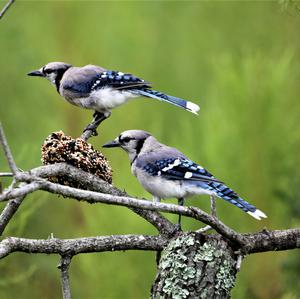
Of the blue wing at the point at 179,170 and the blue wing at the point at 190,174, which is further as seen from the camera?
the blue wing at the point at 179,170

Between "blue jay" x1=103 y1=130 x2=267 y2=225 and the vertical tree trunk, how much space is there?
1.96ft

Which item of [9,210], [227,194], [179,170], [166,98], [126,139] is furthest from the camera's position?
[166,98]

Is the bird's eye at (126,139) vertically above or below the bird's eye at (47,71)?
below

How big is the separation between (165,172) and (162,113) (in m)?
4.22

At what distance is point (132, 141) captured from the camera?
4473mm

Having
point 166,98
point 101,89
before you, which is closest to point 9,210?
point 166,98

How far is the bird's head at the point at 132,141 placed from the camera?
4422 mm

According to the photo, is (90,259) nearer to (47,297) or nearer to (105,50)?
(47,297)

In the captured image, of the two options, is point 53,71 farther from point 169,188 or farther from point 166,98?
point 169,188

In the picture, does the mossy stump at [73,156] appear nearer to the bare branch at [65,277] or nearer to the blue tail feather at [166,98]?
the bare branch at [65,277]

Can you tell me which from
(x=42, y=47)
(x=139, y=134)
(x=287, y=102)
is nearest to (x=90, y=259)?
(x=287, y=102)

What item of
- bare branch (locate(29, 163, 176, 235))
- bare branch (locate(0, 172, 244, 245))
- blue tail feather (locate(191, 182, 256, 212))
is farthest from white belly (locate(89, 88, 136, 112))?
bare branch (locate(0, 172, 244, 245))

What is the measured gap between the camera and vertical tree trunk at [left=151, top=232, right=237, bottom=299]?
10.8ft

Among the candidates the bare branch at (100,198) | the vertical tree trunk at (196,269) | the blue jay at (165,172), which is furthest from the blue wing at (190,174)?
the bare branch at (100,198)
